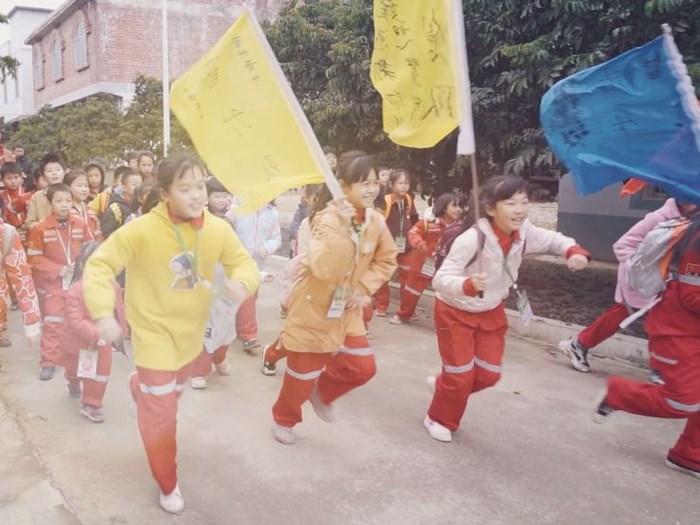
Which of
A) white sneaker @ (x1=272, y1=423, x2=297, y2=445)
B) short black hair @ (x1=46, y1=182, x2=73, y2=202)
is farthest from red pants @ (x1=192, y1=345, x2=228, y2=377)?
short black hair @ (x1=46, y1=182, x2=73, y2=202)

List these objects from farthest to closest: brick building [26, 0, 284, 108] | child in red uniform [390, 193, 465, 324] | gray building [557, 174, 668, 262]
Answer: brick building [26, 0, 284, 108]
gray building [557, 174, 668, 262]
child in red uniform [390, 193, 465, 324]

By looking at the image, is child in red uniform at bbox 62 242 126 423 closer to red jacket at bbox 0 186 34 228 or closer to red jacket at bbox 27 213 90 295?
red jacket at bbox 27 213 90 295

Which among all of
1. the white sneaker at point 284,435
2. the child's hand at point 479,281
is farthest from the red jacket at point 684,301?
the white sneaker at point 284,435

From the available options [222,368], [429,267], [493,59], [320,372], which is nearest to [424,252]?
[429,267]

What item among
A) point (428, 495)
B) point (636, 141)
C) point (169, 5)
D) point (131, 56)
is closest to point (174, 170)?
point (428, 495)

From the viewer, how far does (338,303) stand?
143 inches

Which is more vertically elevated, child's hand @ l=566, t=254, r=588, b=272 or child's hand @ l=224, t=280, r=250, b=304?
child's hand @ l=566, t=254, r=588, b=272

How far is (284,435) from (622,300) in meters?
2.91

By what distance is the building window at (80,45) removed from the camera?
23.4 meters

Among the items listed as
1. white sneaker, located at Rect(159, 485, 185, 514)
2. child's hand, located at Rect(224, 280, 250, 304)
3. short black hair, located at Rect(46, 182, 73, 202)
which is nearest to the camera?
child's hand, located at Rect(224, 280, 250, 304)

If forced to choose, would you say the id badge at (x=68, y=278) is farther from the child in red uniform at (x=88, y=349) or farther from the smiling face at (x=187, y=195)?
the smiling face at (x=187, y=195)

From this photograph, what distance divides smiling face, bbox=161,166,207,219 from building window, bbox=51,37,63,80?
2593 cm

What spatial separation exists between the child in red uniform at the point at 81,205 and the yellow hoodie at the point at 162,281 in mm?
2494

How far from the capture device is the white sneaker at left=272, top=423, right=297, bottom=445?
391 centimetres
